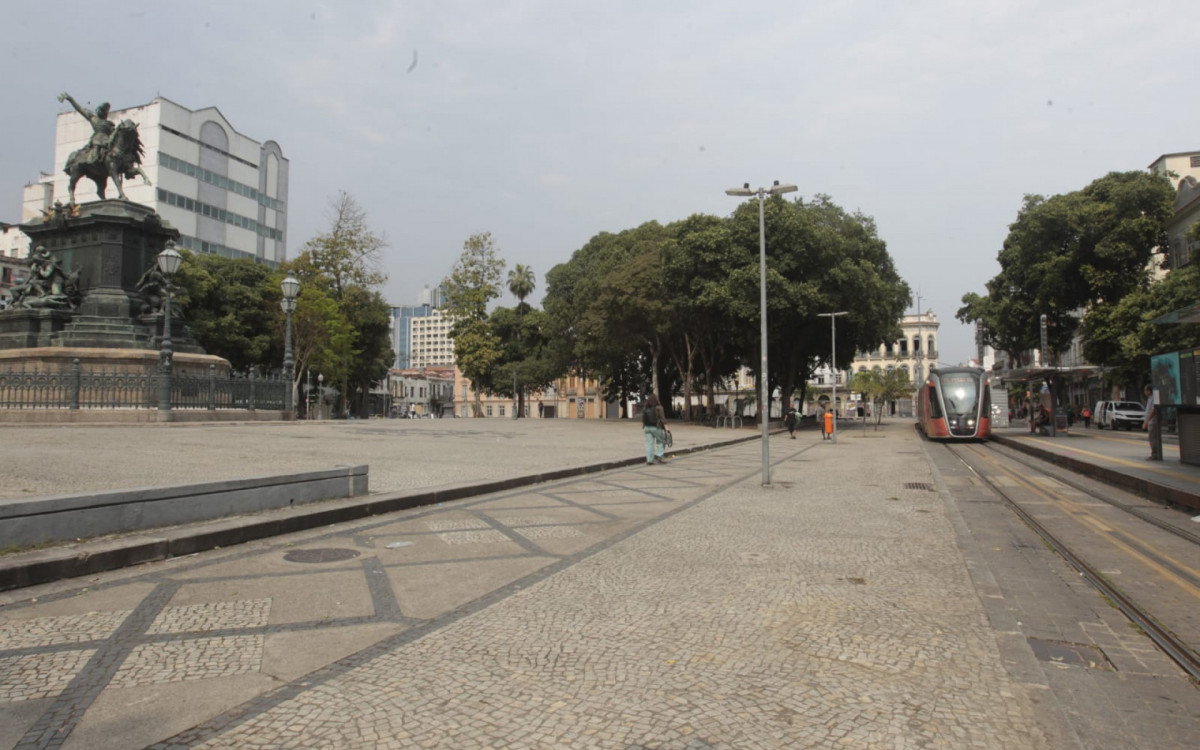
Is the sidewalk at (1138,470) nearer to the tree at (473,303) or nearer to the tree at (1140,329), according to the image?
the tree at (1140,329)

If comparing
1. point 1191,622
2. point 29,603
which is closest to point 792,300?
point 1191,622

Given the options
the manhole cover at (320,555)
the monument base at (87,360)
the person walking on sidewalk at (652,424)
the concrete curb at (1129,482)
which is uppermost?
the monument base at (87,360)

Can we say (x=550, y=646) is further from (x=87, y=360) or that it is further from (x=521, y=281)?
(x=521, y=281)

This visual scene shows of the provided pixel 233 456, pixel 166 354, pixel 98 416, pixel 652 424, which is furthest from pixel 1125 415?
pixel 98 416

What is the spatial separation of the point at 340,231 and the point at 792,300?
27412 mm

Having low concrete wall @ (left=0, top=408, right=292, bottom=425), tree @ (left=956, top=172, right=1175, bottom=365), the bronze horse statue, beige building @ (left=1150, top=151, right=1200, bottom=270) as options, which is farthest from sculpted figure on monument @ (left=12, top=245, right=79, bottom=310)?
beige building @ (left=1150, top=151, right=1200, bottom=270)

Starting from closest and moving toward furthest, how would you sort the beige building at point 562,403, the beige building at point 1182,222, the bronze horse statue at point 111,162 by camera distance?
the bronze horse statue at point 111,162 < the beige building at point 1182,222 < the beige building at point 562,403

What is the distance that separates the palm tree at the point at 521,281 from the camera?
76.5 metres

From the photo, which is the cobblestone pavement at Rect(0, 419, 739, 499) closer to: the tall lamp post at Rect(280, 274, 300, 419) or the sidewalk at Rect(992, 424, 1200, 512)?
the tall lamp post at Rect(280, 274, 300, 419)

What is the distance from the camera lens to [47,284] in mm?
21078

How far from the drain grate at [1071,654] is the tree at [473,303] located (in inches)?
2047

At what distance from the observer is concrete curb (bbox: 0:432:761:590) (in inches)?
201

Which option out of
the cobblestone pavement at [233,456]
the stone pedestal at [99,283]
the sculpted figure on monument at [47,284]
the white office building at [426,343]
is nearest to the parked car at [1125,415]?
the cobblestone pavement at [233,456]

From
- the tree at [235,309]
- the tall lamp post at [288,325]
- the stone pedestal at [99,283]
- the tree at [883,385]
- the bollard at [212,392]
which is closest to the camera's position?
the stone pedestal at [99,283]
